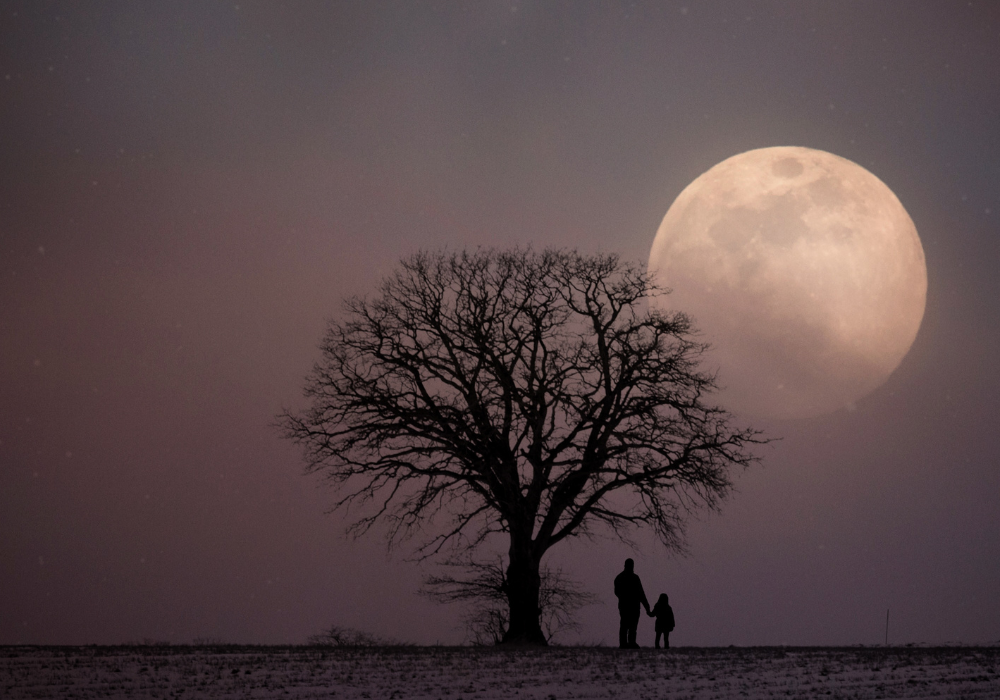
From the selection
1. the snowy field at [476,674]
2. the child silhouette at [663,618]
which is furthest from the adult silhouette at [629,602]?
the snowy field at [476,674]

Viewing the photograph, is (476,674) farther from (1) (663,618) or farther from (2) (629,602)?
(1) (663,618)

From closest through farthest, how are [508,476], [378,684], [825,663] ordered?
1. [378,684]
2. [825,663]
3. [508,476]

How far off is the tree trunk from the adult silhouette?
78.9 inches

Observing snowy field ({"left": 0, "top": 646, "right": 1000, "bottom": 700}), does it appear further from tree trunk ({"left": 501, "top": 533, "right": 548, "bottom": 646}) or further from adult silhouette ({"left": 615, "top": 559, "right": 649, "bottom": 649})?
tree trunk ({"left": 501, "top": 533, "right": 548, "bottom": 646})

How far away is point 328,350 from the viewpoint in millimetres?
25297

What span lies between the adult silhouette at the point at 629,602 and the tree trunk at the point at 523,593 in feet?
6.58

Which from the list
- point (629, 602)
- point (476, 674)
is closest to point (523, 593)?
point (629, 602)

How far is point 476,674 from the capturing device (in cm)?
1443

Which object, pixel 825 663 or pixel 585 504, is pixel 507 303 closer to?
pixel 585 504

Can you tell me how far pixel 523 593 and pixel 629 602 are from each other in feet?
8.83

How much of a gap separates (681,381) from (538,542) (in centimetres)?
502

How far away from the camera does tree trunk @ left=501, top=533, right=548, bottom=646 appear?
23922 millimetres

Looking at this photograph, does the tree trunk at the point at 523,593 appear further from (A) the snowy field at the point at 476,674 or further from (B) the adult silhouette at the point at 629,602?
(A) the snowy field at the point at 476,674

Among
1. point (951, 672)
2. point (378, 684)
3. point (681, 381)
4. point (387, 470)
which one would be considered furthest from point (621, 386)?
point (378, 684)
